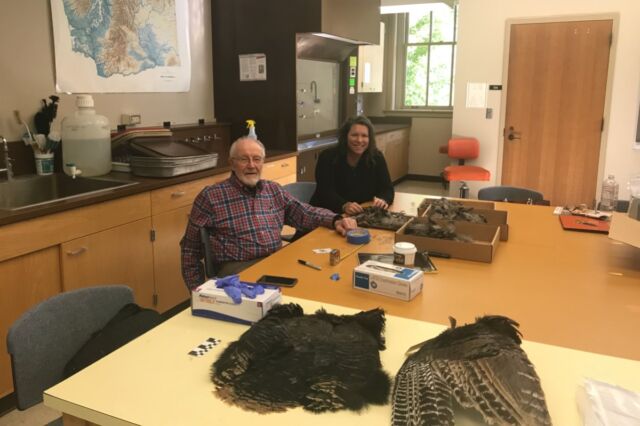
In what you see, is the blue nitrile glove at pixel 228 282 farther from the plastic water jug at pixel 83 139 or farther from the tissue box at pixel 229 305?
the plastic water jug at pixel 83 139

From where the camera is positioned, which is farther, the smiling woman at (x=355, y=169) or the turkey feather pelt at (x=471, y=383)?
the smiling woman at (x=355, y=169)

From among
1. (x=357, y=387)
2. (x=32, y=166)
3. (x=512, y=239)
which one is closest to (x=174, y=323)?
(x=357, y=387)

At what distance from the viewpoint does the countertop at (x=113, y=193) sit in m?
2.27

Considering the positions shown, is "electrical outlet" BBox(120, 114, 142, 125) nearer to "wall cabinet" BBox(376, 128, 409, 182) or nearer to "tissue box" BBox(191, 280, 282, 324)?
"tissue box" BBox(191, 280, 282, 324)

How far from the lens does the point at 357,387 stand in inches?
46.1

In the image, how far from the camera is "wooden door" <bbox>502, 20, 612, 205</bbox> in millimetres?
5332

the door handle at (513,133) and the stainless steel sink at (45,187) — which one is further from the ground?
the door handle at (513,133)

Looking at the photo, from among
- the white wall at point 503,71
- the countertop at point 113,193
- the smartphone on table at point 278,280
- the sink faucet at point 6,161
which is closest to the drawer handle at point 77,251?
the countertop at point 113,193

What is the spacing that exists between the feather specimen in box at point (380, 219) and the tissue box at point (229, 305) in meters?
1.15

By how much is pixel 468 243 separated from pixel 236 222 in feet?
3.36

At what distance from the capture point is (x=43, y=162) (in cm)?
298

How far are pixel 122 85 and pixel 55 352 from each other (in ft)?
7.96

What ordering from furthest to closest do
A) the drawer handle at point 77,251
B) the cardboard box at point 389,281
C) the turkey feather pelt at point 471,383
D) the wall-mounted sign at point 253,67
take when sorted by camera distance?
the wall-mounted sign at point 253,67, the drawer handle at point 77,251, the cardboard box at point 389,281, the turkey feather pelt at point 471,383

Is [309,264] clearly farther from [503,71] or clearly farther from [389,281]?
[503,71]
